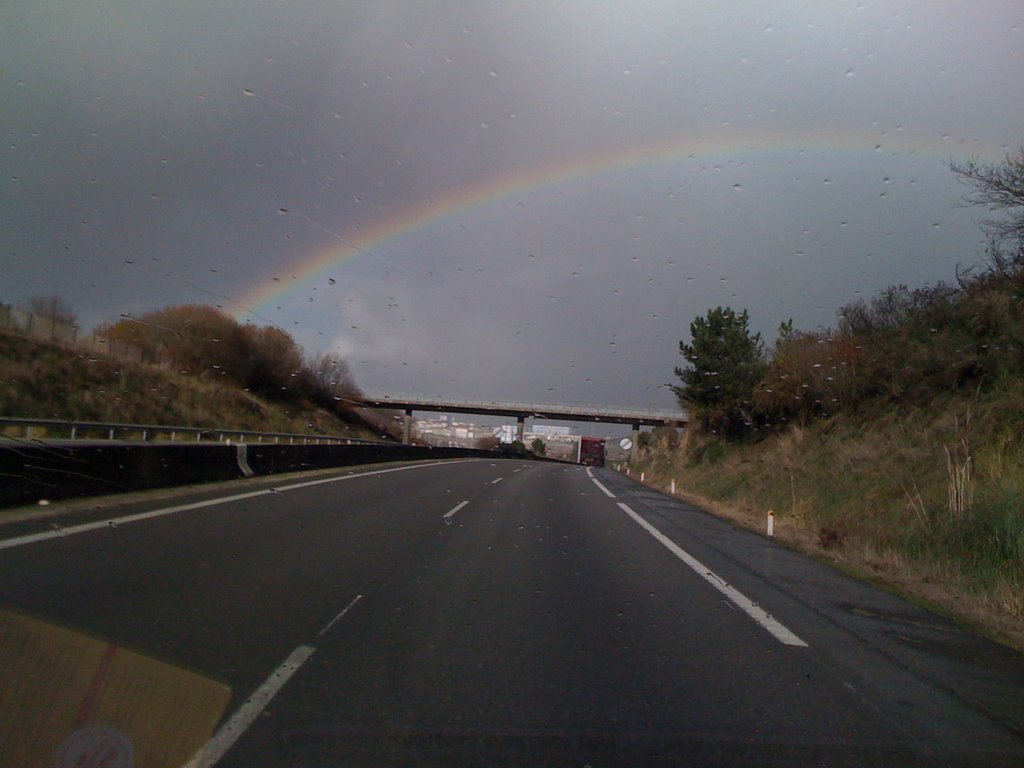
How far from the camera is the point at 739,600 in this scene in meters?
10.1

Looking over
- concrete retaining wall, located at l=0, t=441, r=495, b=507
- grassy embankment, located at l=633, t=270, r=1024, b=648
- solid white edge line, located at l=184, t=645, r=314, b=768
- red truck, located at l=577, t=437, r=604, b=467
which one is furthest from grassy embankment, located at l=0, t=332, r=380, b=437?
red truck, located at l=577, t=437, r=604, b=467

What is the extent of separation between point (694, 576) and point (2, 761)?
857 cm

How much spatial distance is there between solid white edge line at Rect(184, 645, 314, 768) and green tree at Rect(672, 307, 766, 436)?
3599 centimetres

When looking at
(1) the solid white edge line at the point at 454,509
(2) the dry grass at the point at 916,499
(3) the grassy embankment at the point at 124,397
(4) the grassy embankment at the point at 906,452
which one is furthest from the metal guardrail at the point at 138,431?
(2) the dry grass at the point at 916,499

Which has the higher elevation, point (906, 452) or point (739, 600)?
point (906, 452)

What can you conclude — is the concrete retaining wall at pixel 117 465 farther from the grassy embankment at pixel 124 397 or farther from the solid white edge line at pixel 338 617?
the grassy embankment at pixel 124 397

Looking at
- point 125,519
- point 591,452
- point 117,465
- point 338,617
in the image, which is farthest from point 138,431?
point 591,452

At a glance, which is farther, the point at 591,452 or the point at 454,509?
the point at 591,452

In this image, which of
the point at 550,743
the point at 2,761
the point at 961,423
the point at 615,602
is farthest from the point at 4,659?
the point at 961,423

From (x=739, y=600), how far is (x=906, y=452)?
13927 mm

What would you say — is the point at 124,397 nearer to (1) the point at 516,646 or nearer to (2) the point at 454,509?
(2) the point at 454,509

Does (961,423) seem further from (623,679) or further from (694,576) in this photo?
(623,679)

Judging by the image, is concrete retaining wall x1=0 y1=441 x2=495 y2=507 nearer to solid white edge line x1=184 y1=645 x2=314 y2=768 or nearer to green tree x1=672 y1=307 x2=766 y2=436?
solid white edge line x1=184 y1=645 x2=314 y2=768

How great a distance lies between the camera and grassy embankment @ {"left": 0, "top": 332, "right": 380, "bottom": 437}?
3136 centimetres
